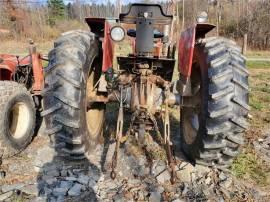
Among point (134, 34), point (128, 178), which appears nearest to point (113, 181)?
point (128, 178)

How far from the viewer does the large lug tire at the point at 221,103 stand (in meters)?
3.60

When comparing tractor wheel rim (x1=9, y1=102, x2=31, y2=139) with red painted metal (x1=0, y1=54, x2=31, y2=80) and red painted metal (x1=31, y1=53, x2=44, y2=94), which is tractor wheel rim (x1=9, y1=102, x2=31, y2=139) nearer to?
red painted metal (x1=31, y1=53, x2=44, y2=94)

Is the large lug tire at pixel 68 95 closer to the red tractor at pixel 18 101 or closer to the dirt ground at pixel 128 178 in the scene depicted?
A: the dirt ground at pixel 128 178

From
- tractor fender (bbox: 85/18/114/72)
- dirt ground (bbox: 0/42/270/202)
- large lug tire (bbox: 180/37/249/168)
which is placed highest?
tractor fender (bbox: 85/18/114/72)

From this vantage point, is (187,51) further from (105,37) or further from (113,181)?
(113,181)

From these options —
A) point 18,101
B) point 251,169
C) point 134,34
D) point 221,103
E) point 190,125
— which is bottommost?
point 251,169

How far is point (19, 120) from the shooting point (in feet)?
16.2

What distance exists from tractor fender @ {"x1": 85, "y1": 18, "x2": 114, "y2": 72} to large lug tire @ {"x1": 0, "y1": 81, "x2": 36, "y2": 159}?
1.24m

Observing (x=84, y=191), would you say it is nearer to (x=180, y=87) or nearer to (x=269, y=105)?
(x=180, y=87)

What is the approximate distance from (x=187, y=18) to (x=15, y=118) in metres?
25.9

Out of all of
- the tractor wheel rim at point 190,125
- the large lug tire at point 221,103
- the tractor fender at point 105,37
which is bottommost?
the tractor wheel rim at point 190,125

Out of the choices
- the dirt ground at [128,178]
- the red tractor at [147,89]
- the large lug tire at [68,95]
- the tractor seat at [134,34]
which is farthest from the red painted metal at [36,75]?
the large lug tire at [68,95]

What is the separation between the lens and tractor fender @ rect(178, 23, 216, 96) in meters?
3.93

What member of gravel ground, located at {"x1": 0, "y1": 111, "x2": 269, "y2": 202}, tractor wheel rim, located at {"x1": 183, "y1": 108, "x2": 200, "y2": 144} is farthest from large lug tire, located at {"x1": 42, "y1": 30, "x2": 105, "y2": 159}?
tractor wheel rim, located at {"x1": 183, "y1": 108, "x2": 200, "y2": 144}
